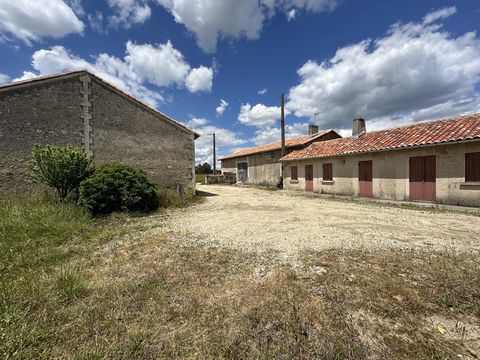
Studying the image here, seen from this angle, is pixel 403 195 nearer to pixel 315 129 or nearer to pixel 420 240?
pixel 420 240

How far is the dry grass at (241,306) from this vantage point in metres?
2.06

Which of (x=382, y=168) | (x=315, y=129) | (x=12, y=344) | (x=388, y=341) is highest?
(x=315, y=129)

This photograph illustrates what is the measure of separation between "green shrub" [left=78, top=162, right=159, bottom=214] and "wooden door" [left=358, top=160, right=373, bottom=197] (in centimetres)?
1095

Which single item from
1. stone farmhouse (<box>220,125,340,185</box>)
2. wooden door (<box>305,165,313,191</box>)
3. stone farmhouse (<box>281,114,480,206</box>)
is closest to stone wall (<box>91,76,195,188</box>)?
wooden door (<box>305,165,313,191</box>)

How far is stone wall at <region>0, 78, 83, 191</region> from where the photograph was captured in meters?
8.77

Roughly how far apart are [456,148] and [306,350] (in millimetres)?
11240

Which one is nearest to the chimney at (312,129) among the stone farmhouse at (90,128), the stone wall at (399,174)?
the stone wall at (399,174)

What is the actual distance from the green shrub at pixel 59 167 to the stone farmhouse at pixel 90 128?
203 cm

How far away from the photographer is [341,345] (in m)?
2.08

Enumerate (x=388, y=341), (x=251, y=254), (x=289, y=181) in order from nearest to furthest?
(x=388, y=341), (x=251, y=254), (x=289, y=181)

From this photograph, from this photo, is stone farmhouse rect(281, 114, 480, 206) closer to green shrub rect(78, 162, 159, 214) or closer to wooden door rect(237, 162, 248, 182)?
wooden door rect(237, 162, 248, 182)

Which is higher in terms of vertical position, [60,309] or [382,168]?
[382,168]

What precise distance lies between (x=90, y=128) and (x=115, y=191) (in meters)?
4.06

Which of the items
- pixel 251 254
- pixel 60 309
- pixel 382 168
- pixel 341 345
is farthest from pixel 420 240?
pixel 382 168
